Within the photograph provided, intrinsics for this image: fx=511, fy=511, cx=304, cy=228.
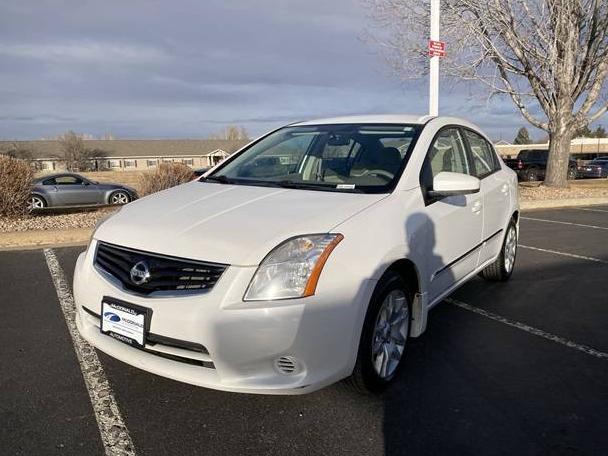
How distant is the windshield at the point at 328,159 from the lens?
353cm

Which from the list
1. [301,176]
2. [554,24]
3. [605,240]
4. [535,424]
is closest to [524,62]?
[554,24]

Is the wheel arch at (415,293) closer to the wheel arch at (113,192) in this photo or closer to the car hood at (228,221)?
the car hood at (228,221)

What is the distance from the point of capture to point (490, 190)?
15.1 ft

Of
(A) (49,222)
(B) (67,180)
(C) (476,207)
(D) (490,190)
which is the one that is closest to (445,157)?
(C) (476,207)

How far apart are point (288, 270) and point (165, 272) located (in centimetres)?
64

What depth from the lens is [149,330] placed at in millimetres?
2580

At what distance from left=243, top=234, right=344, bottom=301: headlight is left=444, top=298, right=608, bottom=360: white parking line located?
2.31 meters

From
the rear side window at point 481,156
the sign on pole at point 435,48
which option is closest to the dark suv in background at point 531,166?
the sign on pole at point 435,48

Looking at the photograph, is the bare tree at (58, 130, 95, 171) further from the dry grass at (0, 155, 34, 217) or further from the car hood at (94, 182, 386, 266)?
the car hood at (94, 182, 386, 266)

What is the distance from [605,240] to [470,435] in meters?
6.56

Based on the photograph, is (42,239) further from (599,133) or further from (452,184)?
(599,133)

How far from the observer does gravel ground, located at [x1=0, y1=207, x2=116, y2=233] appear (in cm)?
769

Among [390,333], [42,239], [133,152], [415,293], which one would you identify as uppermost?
[415,293]

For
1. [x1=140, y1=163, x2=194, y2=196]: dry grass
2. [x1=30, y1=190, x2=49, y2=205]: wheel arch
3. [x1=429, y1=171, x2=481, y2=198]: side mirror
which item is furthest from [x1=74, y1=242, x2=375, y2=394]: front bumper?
[x1=30, y1=190, x2=49, y2=205]: wheel arch
